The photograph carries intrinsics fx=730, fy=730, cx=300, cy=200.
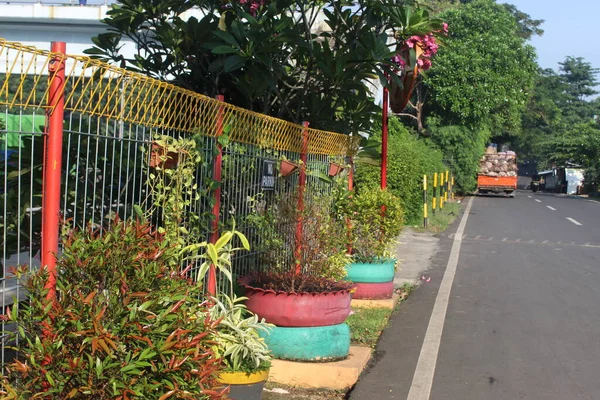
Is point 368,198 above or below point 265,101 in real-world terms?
below

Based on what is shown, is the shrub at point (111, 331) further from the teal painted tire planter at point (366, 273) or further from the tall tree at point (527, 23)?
the tall tree at point (527, 23)

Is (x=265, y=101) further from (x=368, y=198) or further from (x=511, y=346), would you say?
(x=511, y=346)

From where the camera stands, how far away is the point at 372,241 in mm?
8828

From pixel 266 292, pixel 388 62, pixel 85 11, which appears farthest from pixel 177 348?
pixel 85 11

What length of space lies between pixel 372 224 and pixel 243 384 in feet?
15.7

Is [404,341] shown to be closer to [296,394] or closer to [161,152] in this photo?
[296,394]

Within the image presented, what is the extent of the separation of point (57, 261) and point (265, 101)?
5003 millimetres

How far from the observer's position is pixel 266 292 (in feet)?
18.3

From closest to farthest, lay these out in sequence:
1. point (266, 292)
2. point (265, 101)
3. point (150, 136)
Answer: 1. point (150, 136)
2. point (266, 292)
3. point (265, 101)

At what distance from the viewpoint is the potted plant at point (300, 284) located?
18.3ft

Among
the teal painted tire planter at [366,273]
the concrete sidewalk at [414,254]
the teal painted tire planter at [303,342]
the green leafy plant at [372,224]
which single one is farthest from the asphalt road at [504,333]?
the green leafy plant at [372,224]

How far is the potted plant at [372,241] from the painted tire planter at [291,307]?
9.76ft

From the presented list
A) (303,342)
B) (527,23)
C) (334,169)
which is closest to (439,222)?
(334,169)

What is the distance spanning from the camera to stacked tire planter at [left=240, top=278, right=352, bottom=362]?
219 inches
